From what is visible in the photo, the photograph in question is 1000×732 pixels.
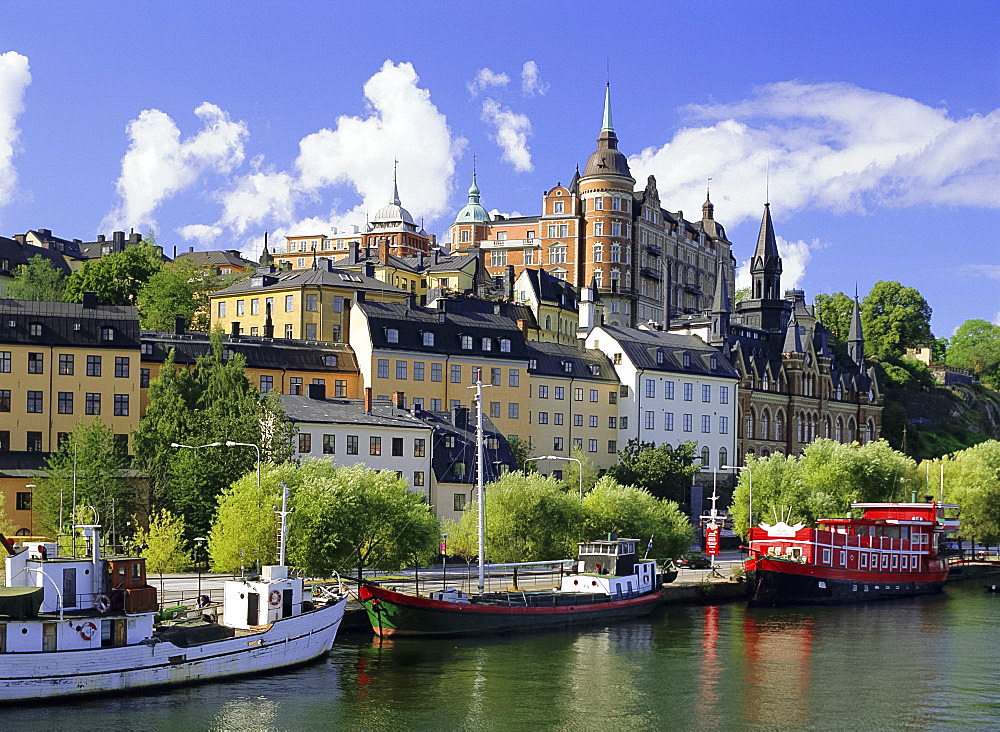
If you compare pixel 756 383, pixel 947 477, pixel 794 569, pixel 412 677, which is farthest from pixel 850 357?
pixel 412 677

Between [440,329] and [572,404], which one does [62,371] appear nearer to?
[440,329]

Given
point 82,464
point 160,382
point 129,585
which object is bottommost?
point 129,585

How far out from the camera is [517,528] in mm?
75250

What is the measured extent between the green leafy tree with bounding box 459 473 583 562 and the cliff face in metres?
94.2

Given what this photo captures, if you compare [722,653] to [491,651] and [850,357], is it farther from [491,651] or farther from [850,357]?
[850,357]

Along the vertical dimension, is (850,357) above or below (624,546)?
above

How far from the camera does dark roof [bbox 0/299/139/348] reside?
8544cm

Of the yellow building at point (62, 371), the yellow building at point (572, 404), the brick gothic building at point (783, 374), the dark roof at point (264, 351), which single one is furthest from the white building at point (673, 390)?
the yellow building at point (62, 371)

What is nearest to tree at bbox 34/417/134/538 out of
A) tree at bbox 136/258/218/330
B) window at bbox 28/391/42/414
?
window at bbox 28/391/42/414

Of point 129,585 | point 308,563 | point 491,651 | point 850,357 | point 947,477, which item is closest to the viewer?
point 129,585

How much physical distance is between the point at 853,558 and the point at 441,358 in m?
35.6

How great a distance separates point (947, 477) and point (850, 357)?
47106mm

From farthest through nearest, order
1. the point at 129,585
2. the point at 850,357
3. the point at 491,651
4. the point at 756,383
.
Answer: the point at 850,357 < the point at 756,383 < the point at 491,651 < the point at 129,585

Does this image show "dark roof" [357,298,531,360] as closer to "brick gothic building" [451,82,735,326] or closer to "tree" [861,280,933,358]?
"brick gothic building" [451,82,735,326]
